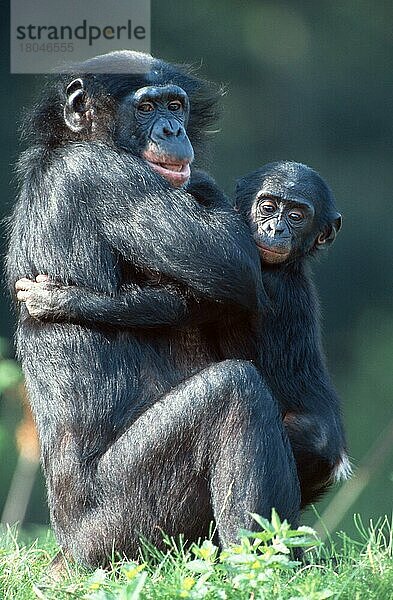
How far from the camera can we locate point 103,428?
183 inches

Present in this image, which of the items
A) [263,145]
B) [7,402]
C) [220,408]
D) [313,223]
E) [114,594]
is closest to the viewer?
[114,594]

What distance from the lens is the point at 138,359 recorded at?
471 centimetres

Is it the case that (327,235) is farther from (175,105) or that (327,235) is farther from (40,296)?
(40,296)

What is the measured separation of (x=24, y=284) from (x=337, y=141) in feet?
13.3

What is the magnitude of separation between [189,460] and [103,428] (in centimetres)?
37

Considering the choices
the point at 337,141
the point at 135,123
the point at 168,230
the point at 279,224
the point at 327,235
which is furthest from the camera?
the point at 337,141

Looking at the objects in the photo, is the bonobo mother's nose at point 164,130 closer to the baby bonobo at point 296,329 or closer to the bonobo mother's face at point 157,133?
the bonobo mother's face at point 157,133

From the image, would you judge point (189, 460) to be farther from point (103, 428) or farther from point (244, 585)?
point (244, 585)

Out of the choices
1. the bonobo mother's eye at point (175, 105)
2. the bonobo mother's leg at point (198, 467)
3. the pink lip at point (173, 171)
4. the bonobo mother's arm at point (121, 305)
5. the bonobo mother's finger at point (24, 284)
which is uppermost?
the bonobo mother's eye at point (175, 105)

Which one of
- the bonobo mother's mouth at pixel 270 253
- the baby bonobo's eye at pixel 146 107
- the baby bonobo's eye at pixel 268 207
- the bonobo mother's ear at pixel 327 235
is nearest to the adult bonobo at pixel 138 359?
the baby bonobo's eye at pixel 146 107

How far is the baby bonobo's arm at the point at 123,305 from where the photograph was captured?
15.1ft

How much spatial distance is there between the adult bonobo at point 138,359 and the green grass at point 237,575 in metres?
0.19

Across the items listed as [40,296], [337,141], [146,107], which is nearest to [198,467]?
[40,296]

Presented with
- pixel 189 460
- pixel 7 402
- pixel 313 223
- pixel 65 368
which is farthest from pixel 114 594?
pixel 7 402
